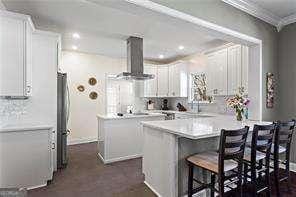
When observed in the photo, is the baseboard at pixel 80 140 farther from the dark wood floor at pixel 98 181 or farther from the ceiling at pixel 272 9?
the ceiling at pixel 272 9

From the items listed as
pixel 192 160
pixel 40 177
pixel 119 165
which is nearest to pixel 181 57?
pixel 119 165

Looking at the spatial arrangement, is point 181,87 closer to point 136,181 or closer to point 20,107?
point 136,181

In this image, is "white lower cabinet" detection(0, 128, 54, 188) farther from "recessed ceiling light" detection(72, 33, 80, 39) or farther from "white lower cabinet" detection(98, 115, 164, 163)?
"recessed ceiling light" detection(72, 33, 80, 39)

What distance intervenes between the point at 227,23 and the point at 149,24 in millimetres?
1457

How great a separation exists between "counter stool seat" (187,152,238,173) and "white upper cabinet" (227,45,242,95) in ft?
7.54

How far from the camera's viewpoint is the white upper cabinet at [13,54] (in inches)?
109

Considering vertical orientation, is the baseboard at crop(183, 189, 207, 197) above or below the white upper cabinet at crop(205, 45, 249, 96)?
below

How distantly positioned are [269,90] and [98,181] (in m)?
3.48

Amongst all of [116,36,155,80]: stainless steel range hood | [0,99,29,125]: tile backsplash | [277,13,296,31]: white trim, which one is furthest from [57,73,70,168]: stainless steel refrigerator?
[277,13,296,31]: white trim

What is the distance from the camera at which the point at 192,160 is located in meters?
2.21

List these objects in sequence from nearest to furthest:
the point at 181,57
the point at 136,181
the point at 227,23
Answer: the point at 227,23
the point at 136,181
the point at 181,57

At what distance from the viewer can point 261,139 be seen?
7.24ft

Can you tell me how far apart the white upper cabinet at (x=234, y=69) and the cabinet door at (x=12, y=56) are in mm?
4003

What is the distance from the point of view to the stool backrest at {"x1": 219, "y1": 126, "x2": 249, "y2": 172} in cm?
189
